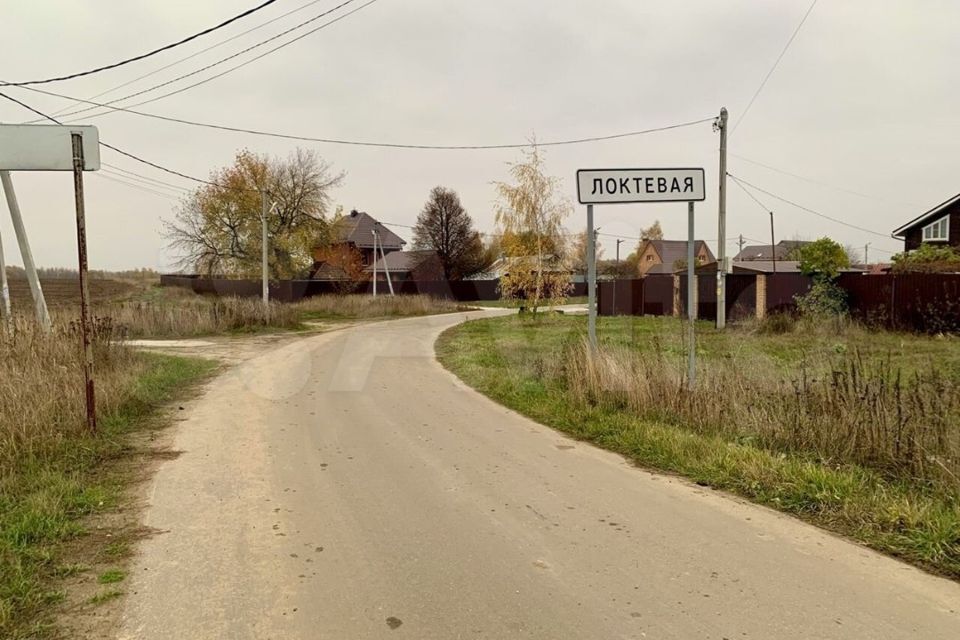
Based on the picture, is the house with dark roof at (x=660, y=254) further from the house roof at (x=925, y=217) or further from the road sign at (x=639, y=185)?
the road sign at (x=639, y=185)

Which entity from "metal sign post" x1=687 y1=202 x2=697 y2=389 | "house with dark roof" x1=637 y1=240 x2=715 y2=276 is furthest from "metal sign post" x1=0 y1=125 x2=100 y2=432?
"house with dark roof" x1=637 y1=240 x2=715 y2=276

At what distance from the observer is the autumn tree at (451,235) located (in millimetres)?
58938

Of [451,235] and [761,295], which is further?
[451,235]

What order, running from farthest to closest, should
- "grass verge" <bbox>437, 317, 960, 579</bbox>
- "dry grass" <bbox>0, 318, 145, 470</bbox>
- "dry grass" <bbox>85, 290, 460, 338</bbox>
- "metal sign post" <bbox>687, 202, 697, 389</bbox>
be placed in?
1. "dry grass" <bbox>85, 290, 460, 338</bbox>
2. "metal sign post" <bbox>687, 202, 697, 389</bbox>
3. "dry grass" <bbox>0, 318, 145, 470</bbox>
4. "grass verge" <bbox>437, 317, 960, 579</bbox>

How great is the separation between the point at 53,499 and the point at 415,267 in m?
52.5

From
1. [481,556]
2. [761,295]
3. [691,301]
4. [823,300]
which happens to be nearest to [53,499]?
[481,556]

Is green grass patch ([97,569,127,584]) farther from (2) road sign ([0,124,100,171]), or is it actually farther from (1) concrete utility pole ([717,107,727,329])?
(1) concrete utility pole ([717,107,727,329])

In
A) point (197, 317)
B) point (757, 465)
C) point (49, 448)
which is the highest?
point (197, 317)

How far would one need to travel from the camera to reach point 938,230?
3591 cm

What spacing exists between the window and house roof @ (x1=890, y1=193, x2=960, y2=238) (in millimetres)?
465

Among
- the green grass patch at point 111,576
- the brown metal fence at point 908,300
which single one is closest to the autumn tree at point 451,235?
the brown metal fence at point 908,300

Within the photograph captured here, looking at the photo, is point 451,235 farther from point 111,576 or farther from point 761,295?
point 111,576

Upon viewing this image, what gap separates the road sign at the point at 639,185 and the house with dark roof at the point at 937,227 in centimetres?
3432

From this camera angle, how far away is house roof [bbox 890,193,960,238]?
34.6 meters
